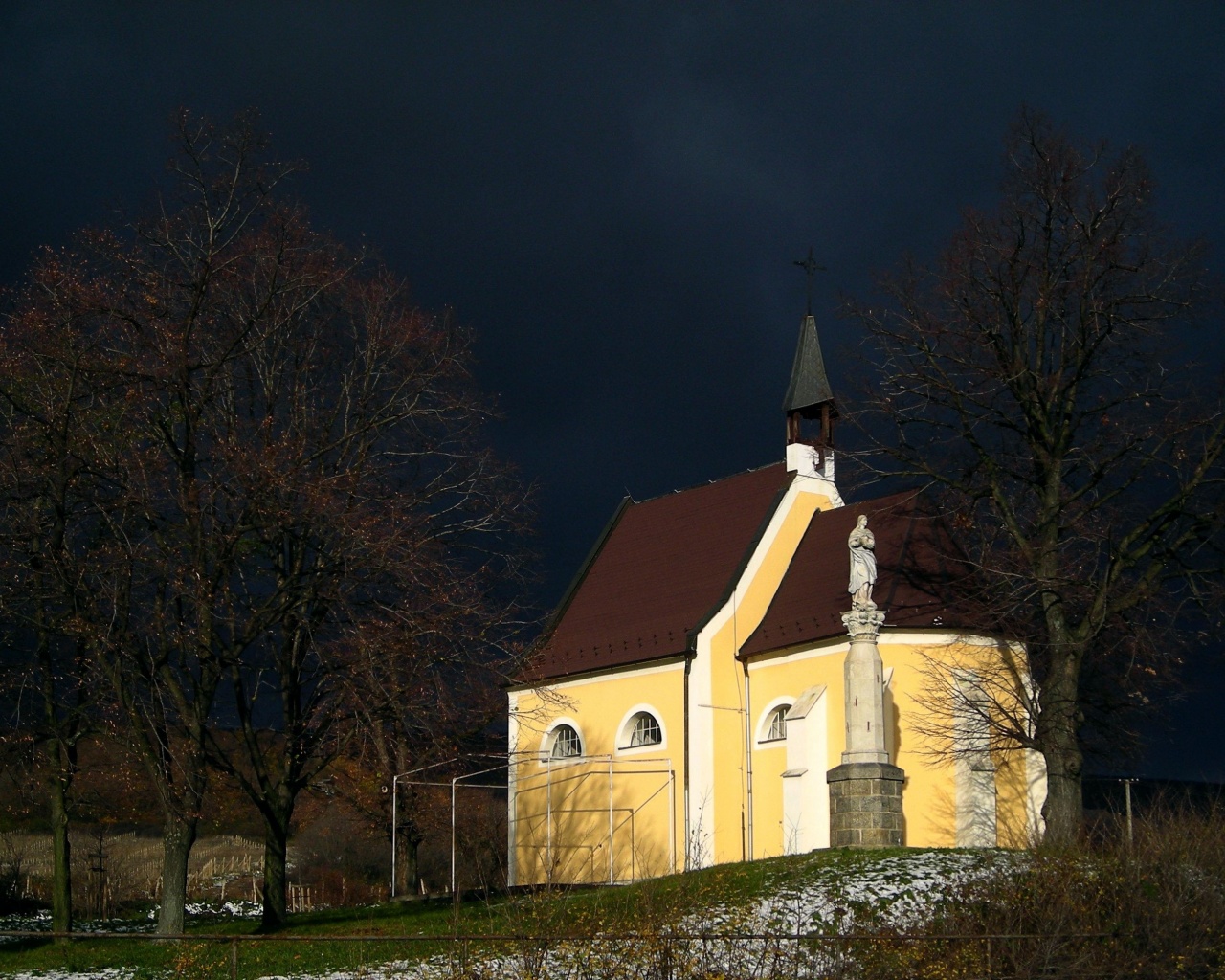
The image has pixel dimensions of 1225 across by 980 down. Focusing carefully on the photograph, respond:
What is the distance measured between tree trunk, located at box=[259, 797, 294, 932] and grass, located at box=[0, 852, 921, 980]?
386 millimetres

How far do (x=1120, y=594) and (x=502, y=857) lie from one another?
659 inches

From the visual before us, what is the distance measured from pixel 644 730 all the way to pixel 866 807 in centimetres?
869

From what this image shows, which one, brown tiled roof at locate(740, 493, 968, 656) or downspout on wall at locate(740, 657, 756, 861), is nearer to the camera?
brown tiled roof at locate(740, 493, 968, 656)

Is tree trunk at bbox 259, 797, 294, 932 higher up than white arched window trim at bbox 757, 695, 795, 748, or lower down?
lower down

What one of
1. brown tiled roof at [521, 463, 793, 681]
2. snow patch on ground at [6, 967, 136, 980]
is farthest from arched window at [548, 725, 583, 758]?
snow patch on ground at [6, 967, 136, 980]

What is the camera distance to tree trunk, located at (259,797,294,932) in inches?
817

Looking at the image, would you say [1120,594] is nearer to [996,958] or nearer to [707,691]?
[707,691]

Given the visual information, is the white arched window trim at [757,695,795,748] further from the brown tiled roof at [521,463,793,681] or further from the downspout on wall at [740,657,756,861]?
the brown tiled roof at [521,463,793,681]

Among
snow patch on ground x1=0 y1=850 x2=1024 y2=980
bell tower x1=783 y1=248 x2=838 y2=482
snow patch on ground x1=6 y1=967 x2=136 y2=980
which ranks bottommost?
snow patch on ground x1=6 y1=967 x2=136 y2=980

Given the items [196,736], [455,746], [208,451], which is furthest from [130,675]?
[455,746]

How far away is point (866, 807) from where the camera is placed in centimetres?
2117

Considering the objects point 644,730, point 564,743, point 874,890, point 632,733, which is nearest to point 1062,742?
point 874,890

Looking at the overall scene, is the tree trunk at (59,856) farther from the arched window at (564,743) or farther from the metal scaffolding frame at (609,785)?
the arched window at (564,743)

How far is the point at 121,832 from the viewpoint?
141 ft
